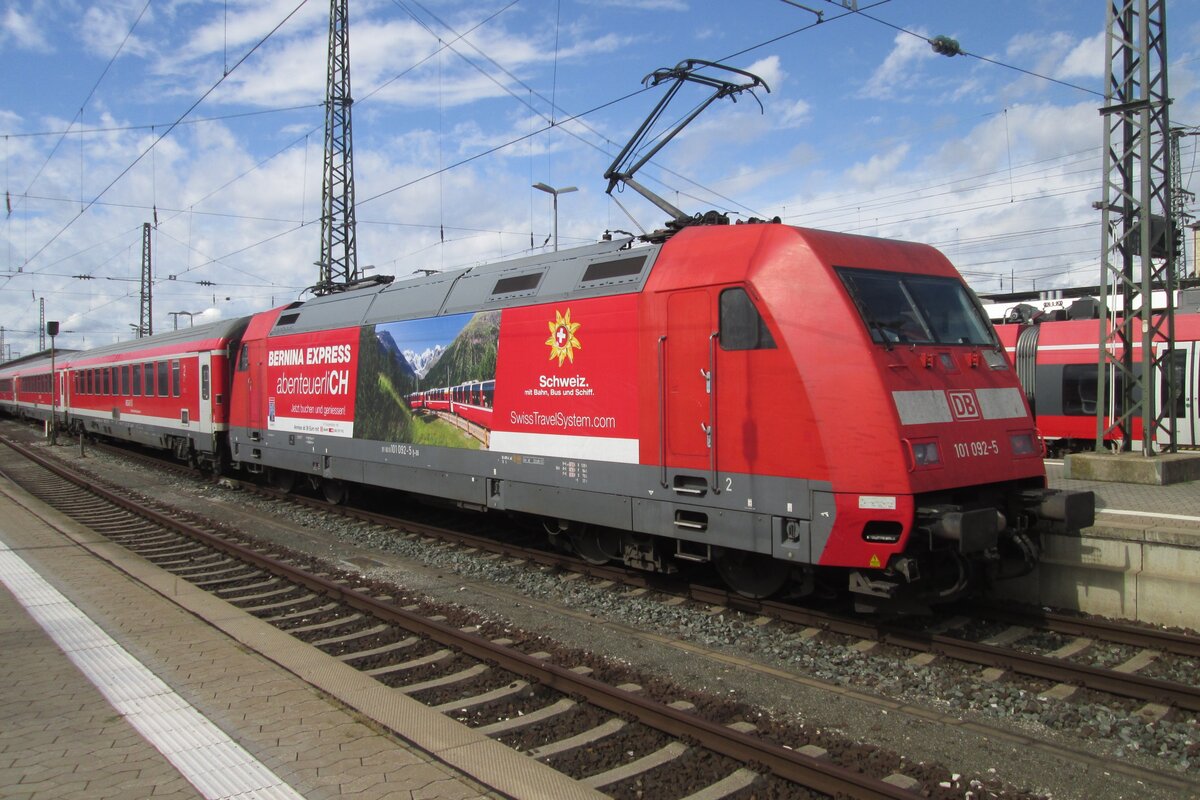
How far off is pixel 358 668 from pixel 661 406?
11.0ft

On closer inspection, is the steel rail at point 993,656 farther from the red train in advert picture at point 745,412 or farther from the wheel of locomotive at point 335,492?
the wheel of locomotive at point 335,492

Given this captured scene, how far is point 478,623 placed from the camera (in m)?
7.32

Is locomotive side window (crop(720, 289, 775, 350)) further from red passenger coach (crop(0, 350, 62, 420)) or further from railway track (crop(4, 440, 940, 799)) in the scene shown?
red passenger coach (crop(0, 350, 62, 420))

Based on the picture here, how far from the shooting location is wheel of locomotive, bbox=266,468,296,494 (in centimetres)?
1539

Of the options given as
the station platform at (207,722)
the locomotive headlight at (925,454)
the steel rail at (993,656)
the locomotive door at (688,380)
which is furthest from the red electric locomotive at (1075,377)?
the station platform at (207,722)

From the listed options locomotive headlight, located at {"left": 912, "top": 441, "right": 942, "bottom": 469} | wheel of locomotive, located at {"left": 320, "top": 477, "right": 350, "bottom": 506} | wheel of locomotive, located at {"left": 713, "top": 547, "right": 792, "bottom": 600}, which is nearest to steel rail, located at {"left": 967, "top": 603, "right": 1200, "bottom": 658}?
wheel of locomotive, located at {"left": 713, "top": 547, "right": 792, "bottom": 600}

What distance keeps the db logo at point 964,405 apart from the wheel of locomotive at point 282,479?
12.0 metres

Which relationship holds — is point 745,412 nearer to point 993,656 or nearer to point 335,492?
point 993,656

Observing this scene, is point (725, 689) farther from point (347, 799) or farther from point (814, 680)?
point (347, 799)

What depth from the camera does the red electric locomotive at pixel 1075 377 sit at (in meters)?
15.3

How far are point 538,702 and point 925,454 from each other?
3339mm

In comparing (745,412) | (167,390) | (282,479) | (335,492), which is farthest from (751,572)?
(167,390)

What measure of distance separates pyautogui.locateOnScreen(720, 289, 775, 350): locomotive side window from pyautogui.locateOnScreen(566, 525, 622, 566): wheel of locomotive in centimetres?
273

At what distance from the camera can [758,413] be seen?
669 cm
